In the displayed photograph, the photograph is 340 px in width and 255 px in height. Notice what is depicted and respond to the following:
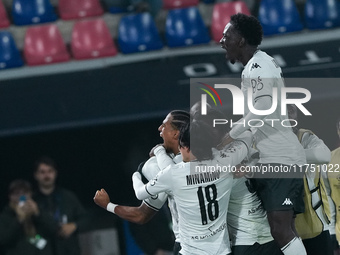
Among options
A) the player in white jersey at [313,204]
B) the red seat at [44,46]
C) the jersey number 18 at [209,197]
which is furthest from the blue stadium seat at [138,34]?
the jersey number 18 at [209,197]

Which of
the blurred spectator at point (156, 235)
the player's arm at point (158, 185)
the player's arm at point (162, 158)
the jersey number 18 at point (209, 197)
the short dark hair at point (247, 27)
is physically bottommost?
the blurred spectator at point (156, 235)

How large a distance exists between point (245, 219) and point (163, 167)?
1.88 feet

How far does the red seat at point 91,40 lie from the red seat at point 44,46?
0.16m

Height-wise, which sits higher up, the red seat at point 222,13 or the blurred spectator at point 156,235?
the red seat at point 222,13

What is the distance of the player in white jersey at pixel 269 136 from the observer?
4992 mm

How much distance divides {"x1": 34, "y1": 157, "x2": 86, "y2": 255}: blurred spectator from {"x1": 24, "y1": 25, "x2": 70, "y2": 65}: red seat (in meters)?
1.96

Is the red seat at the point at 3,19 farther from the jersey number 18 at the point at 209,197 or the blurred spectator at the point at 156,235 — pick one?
the jersey number 18 at the point at 209,197

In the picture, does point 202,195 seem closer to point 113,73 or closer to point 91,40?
point 113,73

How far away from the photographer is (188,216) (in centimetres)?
488

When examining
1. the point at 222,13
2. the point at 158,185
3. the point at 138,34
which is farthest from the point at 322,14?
the point at 158,185

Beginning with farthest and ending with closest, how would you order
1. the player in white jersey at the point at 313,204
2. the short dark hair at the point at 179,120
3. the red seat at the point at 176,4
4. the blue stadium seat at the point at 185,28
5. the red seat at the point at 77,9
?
the red seat at the point at 176,4, the red seat at the point at 77,9, the blue stadium seat at the point at 185,28, the player in white jersey at the point at 313,204, the short dark hair at the point at 179,120

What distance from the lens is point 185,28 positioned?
9.66 meters

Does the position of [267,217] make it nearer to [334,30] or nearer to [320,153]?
[320,153]

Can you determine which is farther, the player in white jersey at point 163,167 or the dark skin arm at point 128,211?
the dark skin arm at point 128,211
